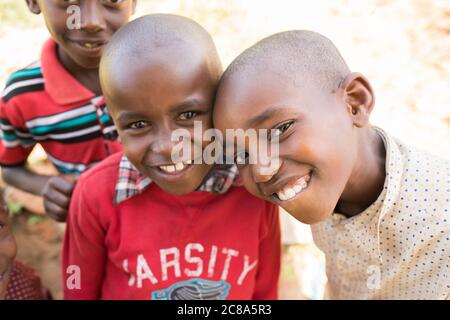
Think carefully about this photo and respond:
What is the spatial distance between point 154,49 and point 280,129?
0.34 metres

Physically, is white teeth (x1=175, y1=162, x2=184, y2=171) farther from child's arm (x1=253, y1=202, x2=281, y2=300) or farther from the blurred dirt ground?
the blurred dirt ground

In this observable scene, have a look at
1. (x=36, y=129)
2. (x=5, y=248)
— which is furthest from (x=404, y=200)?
(x=36, y=129)

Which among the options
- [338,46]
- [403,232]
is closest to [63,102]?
[403,232]

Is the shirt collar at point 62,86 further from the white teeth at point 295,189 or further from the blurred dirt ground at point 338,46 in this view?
the blurred dirt ground at point 338,46

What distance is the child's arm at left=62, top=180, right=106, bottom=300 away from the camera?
1506 millimetres

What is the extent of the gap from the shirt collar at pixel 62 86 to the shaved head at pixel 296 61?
2.51ft

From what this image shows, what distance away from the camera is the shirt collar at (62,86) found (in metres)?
1.86

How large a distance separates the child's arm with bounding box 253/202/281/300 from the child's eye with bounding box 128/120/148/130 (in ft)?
1.52

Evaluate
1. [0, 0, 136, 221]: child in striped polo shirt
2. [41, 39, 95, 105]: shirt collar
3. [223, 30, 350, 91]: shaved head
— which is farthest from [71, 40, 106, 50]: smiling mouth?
[223, 30, 350, 91]: shaved head

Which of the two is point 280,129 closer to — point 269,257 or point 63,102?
point 269,257

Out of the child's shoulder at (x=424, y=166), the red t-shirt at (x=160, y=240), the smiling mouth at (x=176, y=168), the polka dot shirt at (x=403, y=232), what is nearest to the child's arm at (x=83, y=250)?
the red t-shirt at (x=160, y=240)

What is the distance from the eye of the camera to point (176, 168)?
4.48ft

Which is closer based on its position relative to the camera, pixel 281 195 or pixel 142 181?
pixel 281 195
